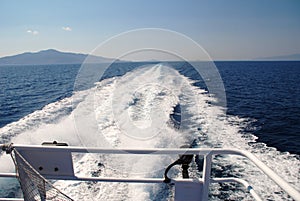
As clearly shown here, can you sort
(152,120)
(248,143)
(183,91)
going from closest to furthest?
(248,143) < (152,120) < (183,91)

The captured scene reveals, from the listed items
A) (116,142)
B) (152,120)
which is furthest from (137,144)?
(152,120)

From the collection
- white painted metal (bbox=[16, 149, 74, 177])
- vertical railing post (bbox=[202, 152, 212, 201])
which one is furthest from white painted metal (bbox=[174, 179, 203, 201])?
white painted metal (bbox=[16, 149, 74, 177])

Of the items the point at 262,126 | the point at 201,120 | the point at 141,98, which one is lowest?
the point at 262,126

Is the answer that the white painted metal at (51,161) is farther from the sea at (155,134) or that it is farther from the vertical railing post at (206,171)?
the vertical railing post at (206,171)

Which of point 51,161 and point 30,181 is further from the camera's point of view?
point 51,161

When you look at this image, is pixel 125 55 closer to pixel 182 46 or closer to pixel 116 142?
pixel 182 46

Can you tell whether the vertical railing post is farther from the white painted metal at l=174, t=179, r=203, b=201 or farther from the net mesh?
the net mesh

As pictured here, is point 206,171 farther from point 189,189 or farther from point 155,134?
point 155,134

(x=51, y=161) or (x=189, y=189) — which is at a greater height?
(x=51, y=161)

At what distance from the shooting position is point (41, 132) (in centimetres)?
852

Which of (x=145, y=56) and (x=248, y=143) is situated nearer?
(x=145, y=56)

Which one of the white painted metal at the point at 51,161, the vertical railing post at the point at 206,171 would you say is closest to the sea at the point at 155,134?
the vertical railing post at the point at 206,171

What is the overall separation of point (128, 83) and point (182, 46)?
1497cm

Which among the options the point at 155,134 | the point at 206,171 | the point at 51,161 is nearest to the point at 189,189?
the point at 206,171
